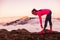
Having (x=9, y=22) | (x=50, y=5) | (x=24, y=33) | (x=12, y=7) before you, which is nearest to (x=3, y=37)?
(x=24, y=33)

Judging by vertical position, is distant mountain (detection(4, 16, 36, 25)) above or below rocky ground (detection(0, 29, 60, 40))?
above

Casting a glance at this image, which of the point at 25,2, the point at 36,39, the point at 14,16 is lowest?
the point at 36,39

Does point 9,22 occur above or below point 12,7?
below

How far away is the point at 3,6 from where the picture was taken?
5.32 ft

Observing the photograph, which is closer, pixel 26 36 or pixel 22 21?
pixel 26 36

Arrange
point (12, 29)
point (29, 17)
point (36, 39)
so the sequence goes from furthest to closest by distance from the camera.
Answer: point (29, 17) → point (12, 29) → point (36, 39)

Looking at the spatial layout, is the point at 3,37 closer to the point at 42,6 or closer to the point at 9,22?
the point at 9,22

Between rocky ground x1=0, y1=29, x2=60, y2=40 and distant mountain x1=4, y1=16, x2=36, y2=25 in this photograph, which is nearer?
rocky ground x1=0, y1=29, x2=60, y2=40

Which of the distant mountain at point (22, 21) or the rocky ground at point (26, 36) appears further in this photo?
the distant mountain at point (22, 21)

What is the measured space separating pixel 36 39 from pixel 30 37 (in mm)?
43

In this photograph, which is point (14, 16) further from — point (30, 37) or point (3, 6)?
point (30, 37)

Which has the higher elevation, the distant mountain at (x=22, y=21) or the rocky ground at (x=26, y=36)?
the distant mountain at (x=22, y=21)

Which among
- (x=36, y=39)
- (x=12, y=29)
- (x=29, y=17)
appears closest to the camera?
(x=36, y=39)

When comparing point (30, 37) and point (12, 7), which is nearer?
point (30, 37)
